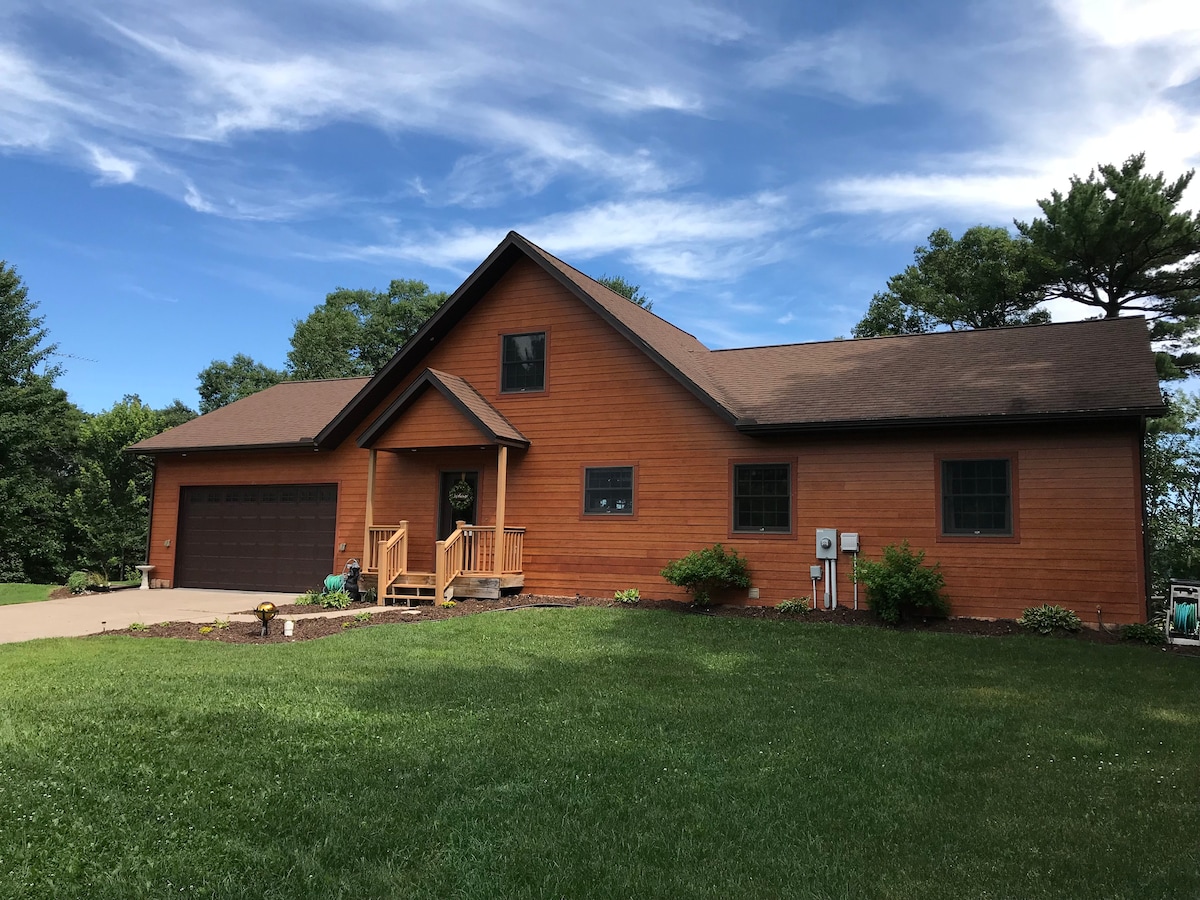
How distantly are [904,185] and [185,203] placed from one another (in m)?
20.7

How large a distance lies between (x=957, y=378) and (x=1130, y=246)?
1369 cm

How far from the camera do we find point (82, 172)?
71.8 ft

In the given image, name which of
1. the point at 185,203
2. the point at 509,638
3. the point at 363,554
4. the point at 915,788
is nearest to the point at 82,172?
the point at 185,203

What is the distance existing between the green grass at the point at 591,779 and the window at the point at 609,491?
20.4ft

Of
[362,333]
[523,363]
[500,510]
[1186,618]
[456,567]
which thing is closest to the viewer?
[1186,618]

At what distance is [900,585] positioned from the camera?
37.0 feet

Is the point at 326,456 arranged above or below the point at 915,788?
above

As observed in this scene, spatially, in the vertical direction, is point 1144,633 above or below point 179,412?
below

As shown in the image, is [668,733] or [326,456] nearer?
[668,733]

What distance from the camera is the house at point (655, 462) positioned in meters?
11.7

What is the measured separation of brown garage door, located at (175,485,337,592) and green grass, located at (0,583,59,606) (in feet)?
8.64

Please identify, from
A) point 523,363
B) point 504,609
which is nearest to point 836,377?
point 523,363

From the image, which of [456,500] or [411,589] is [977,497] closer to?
[456,500]

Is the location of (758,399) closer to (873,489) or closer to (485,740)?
(873,489)
